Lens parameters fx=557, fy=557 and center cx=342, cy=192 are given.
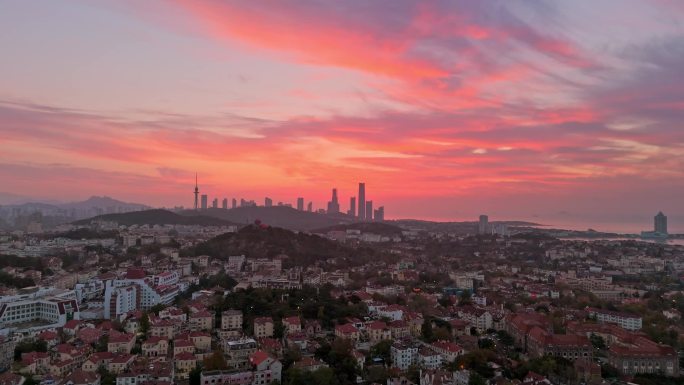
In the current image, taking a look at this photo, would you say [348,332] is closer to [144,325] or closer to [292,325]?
[292,325]

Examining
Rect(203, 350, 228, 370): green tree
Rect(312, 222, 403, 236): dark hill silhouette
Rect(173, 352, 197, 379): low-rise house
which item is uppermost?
Rect(312, 222, 403, 236): dark hill silhouette

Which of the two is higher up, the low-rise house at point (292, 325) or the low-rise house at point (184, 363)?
the low-rise house at point (292, 325)

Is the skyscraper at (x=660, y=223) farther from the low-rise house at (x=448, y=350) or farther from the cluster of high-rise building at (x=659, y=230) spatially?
the low-rise house at (x=448, y=350)

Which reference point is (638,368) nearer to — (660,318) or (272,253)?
(660,318)

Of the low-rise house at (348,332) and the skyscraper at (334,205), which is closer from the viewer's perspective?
the low-rise house at (348,332)

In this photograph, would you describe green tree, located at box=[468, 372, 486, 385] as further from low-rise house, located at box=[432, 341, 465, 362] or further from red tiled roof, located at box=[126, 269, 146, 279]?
red tiled roof, located at box=[126, 269, 146, 279]

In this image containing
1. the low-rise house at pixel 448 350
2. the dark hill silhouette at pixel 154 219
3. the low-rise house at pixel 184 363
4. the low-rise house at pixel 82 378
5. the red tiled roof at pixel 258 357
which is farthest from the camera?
the dark hill silhouette at pixel 154 219

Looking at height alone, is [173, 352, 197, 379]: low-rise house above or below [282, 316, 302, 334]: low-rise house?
below

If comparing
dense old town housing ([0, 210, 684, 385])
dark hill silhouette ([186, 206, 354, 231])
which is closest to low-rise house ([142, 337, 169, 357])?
dense old town housing ([0, 210, 684, 385])

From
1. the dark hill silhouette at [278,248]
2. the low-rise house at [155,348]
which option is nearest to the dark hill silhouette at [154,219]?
the dark hill silhouette at [278,248]

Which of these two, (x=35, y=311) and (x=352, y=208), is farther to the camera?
(x=352, y=208)

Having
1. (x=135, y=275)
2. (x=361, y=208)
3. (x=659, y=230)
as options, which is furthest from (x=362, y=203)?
(x=135, y=275)

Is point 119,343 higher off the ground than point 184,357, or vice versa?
point 119,343
